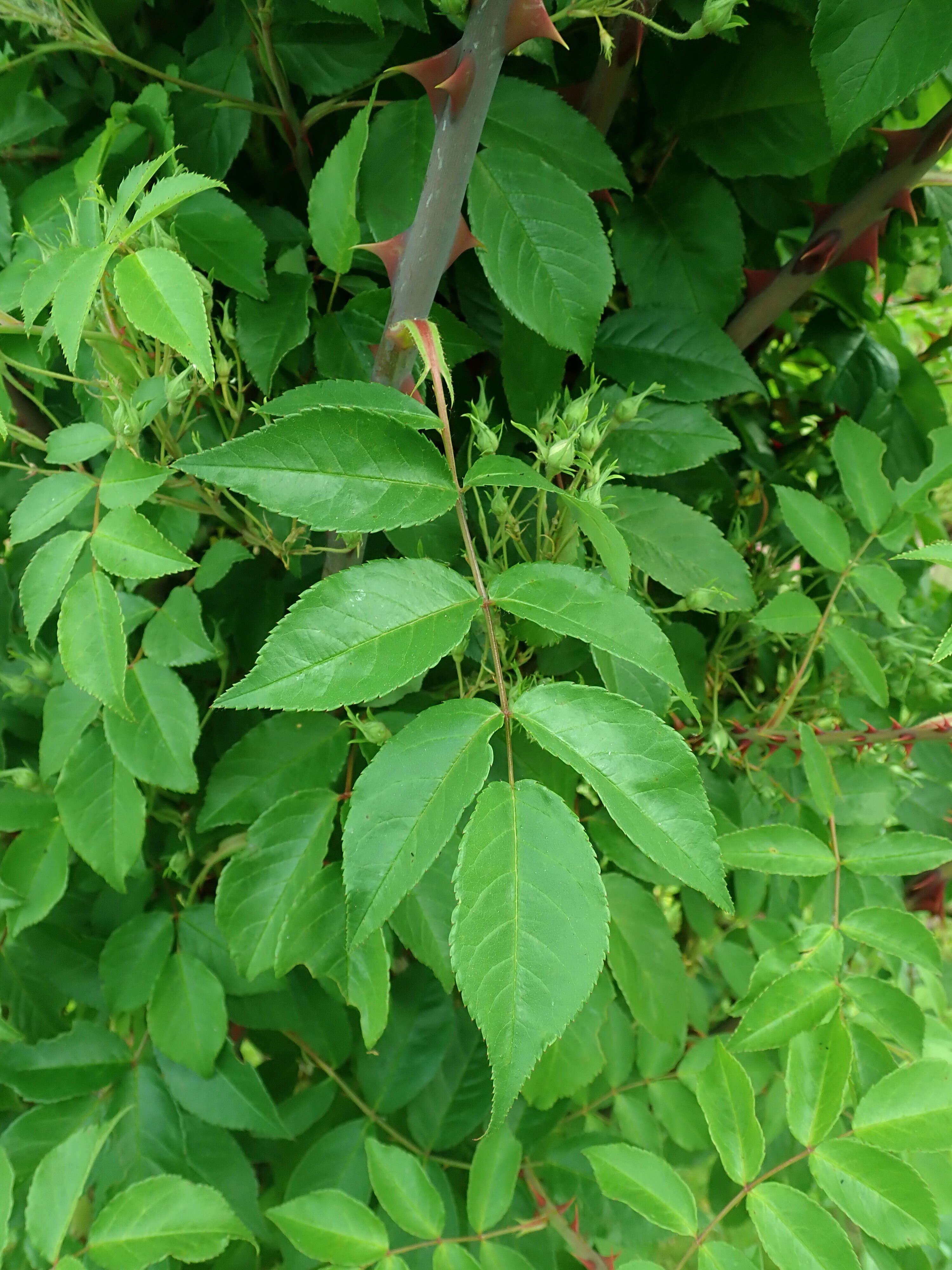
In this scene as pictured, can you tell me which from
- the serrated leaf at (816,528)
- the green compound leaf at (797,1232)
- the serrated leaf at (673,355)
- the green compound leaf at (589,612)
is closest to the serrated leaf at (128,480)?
the green compound leaf at (589,612)

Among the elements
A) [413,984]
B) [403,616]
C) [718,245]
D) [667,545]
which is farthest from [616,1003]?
[718,245]

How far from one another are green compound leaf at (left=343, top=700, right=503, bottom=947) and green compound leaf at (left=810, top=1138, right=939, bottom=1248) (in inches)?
14.9

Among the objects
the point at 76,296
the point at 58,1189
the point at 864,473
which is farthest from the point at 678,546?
the point at 58,1189

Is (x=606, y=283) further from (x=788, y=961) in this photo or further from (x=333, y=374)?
(x=788, y=961)

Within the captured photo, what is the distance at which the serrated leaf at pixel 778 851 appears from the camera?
57 centimetres

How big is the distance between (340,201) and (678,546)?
0.33 m

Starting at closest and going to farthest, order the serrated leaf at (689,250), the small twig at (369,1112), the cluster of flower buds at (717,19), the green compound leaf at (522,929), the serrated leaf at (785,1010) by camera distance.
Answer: the green compound leaf at (522,929) → the cluster of flower buds at (717,19) → the serrated leaf at (785,1010) → the serrated leaf at (689,250) → the small twig at (369,1112)

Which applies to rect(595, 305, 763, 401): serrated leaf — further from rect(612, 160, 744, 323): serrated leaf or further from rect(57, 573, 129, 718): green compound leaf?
rect(57, 573, 129, 718): green compound leaf

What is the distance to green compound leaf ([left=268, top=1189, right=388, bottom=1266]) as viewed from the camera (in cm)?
56

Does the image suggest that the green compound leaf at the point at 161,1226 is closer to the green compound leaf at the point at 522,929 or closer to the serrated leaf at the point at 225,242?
the green compound leaf at the point at 522,929

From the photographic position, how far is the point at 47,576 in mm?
493

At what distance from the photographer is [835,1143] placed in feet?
1.72

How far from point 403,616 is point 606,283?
30 cm

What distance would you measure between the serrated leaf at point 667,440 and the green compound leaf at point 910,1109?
44 cm
